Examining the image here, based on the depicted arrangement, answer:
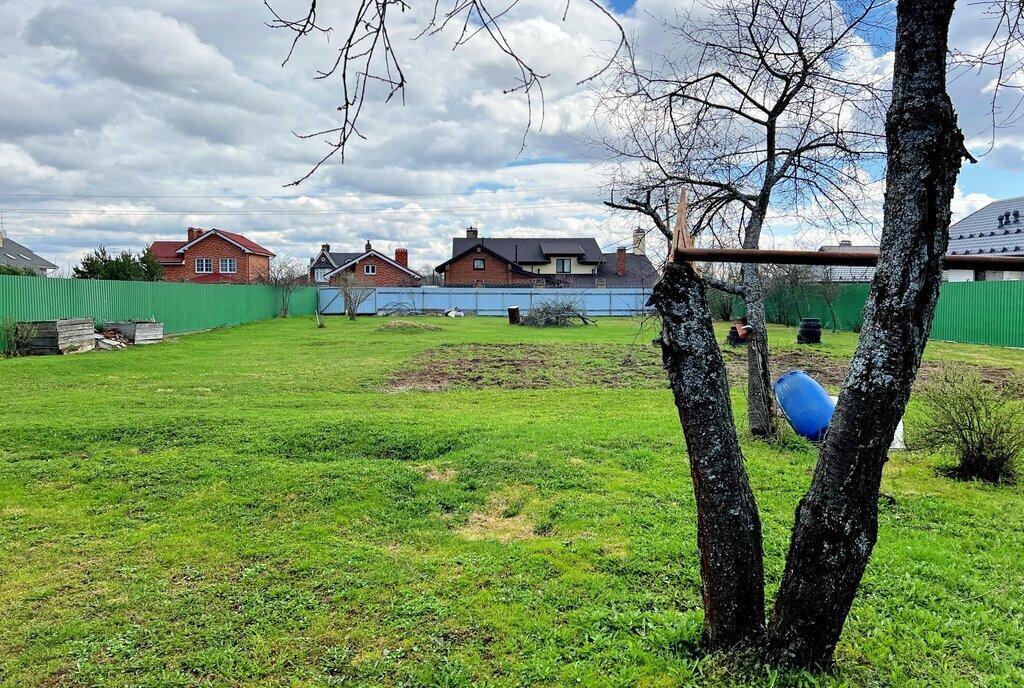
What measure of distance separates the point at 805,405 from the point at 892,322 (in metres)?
5.11

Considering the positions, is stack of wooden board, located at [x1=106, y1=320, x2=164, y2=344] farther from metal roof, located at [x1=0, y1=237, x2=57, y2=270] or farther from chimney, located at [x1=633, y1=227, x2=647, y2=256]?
metal roof, located at [x1=0, y1=237, x2=57, y2=270]

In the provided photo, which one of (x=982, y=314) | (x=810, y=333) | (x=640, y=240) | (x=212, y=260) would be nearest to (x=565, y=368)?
(x=640, y=240)

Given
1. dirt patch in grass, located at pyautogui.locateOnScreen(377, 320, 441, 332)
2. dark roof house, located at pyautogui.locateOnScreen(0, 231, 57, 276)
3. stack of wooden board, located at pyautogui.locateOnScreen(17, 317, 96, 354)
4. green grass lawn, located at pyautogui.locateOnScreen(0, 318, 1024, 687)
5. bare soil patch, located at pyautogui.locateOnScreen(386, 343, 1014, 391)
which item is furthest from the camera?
dark roof house, located at pyautogui.locateOnScreen(0, 231, 57, 276)

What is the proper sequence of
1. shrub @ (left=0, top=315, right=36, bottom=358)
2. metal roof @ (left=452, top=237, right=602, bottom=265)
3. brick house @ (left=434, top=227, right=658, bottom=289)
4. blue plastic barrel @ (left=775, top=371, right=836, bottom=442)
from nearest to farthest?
blue plastic barrel @ (left=775, top=371, right=836, bottom=442)
shrub @ (left=0, top=315, right=36, bottom=358)
brick house @ (left=434, top=227, right=658, bottom=289)
metal roof @ (left=452, top=237, right=602, bottom=265)

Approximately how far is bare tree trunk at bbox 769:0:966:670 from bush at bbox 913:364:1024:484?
425 cm

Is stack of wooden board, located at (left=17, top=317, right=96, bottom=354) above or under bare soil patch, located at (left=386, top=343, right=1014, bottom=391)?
above

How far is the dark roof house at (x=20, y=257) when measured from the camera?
40.6 metres

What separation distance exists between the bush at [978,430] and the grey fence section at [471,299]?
108 feet

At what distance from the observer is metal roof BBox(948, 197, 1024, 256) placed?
28269 mm

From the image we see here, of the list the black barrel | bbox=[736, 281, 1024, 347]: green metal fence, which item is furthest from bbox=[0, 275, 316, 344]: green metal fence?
bbox=[736, 281, 1024, 347]: green metal fence

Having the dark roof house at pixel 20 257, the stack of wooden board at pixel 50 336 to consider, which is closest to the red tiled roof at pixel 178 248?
the dark roof house at pixel 20 257

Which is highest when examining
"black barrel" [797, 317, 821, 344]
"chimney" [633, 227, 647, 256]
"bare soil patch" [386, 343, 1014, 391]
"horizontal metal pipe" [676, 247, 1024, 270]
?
"chimney" [633, 227, 647, 256]

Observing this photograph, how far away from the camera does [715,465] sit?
2527mm

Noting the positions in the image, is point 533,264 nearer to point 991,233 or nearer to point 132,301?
point 991,233
